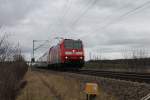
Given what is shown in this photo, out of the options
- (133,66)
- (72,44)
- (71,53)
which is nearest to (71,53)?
(71,53)

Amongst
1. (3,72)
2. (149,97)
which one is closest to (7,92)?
(3,72)

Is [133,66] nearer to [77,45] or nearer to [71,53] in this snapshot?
[77,45]

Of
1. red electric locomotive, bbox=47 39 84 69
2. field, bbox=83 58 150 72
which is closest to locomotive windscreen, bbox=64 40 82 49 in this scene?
red electric locomotive, bbox=47 39 84 69

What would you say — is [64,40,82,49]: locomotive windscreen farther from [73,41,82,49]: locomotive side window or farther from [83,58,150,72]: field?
[83,58,150,72]: field

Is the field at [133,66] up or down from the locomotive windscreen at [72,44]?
down

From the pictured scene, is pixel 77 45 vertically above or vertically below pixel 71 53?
above

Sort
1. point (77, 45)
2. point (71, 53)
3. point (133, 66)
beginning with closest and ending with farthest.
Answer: point (71, 53) < point (77, 45) < point (133, 66)

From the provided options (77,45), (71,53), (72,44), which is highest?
(72,44)

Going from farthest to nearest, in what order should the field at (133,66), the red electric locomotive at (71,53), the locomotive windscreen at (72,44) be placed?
the locomotive windscreen at (72,44) → the red electric locomotive at (71,53) → the field at (133,66)

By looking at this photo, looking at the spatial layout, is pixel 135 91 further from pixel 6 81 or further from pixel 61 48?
pixel 61 48

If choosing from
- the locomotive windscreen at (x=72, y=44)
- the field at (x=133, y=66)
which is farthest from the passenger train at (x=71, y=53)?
the field at (x=133, y=66)

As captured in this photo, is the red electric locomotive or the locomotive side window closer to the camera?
the red electric locomotive

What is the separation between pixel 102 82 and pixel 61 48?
2263cm

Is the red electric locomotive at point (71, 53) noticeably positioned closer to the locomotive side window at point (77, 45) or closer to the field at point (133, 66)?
the locomotive side window at point (77, 45)
